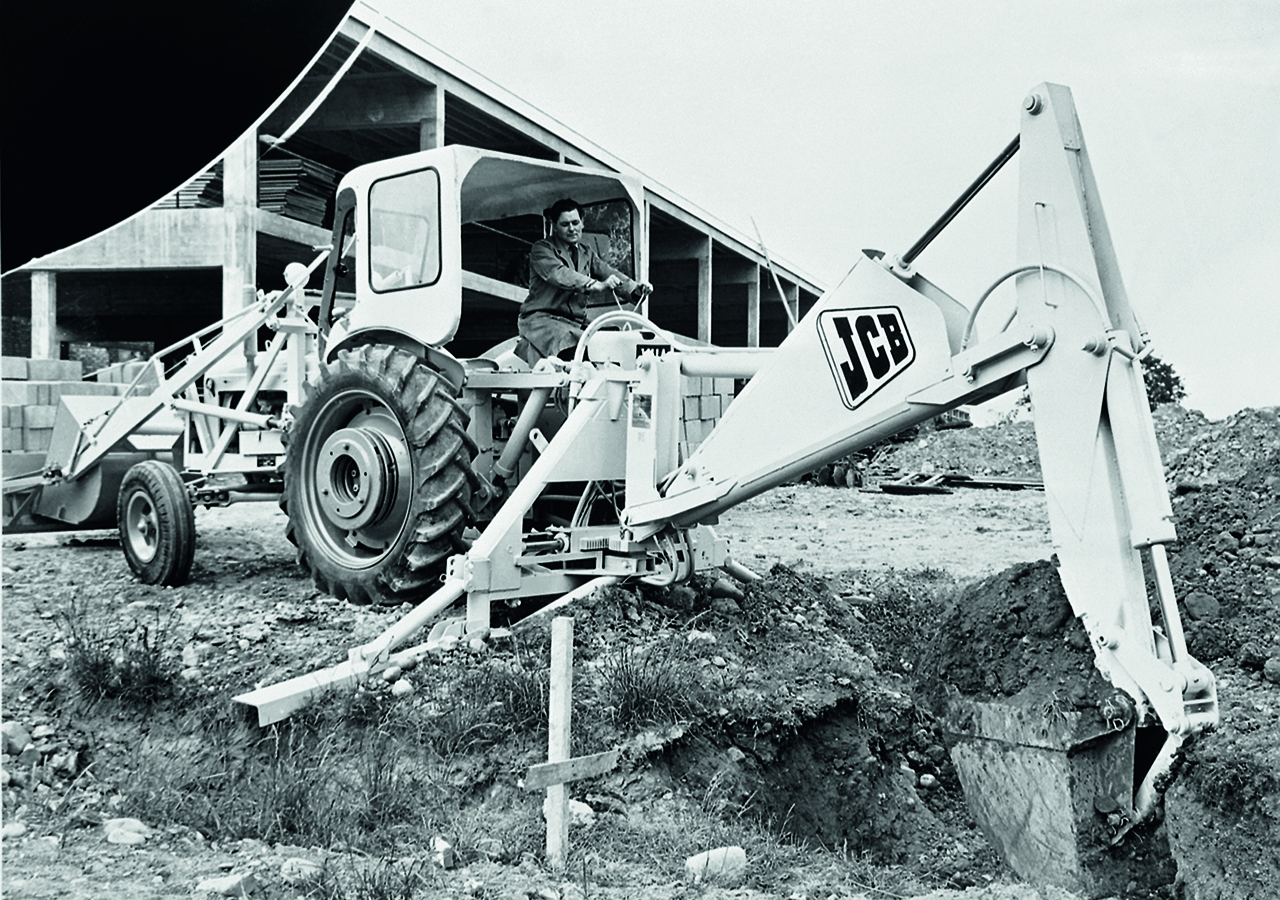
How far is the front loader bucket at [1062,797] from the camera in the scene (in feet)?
11.5

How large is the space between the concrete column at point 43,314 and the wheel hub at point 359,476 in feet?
36.5

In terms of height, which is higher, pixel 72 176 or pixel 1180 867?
pixel 72 176

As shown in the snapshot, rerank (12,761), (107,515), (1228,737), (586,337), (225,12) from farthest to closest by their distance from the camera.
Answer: (107,515) → (586,337) → (12,761) → (1228,737) → (225,12)

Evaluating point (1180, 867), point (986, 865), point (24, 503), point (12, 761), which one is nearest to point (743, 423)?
point (986, 865)

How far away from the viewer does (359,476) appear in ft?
19.1

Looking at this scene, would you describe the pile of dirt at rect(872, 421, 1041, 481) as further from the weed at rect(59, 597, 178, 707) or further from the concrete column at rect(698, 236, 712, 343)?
the weed at rect(59, 597, 178, 707)

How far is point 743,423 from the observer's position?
4668 millimetres

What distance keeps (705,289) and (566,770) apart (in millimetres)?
17962

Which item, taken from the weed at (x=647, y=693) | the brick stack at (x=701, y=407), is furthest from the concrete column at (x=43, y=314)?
the weed at (x=647, y=693)

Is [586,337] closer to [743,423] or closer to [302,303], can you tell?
[743,423]

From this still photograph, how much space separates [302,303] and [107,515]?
6.98 feet

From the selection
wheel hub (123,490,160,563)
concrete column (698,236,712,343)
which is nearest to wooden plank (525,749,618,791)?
wheel hub (123,490,160,563)

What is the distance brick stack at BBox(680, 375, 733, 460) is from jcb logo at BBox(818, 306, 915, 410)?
1.14 m

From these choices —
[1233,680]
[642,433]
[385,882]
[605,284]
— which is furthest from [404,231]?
[1233,680]
